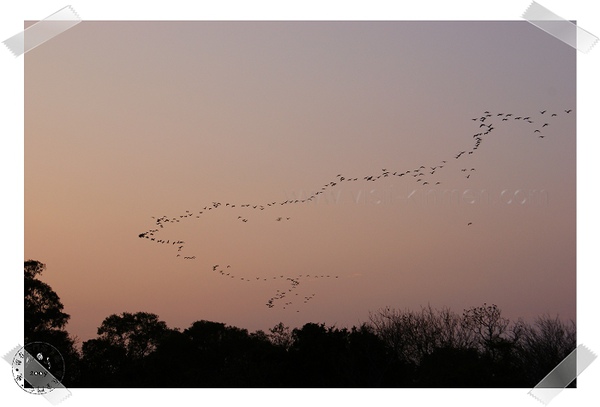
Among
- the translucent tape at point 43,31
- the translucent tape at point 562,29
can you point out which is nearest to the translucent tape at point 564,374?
the translucent tape at point 562,29

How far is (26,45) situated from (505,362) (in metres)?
14.4

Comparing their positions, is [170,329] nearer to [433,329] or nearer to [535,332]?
[433,329]

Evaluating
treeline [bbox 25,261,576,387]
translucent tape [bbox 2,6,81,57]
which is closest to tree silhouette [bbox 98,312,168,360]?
treeline [bbox 25,261,576,387]

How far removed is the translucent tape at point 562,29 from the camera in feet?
32.6

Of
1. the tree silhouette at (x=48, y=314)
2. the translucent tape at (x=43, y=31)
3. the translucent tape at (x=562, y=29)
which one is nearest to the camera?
the translucent tape at (x=43, y=31)

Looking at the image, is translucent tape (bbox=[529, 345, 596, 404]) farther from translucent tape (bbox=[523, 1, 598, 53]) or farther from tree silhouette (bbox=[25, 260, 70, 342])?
tree silhouette (bbox=[25, 260, 70, 342])

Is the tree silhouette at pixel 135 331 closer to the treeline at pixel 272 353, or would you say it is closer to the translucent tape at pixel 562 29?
the treeline at pixel 272 353

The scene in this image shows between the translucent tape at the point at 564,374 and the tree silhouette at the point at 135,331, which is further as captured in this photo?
the tree silhouette at the point at 135,331

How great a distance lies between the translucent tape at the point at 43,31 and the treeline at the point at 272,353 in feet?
36.9

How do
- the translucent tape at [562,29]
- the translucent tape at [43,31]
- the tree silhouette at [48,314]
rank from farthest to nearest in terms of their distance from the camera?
the tree silhouette at [48,314]
the translucent tape at [562,29]
the translucent tape at [43,31]

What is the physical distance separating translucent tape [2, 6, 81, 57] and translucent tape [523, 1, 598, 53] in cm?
527

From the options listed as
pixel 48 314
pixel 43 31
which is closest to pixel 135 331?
pixel 48 314

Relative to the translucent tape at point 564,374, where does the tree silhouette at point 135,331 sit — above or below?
above
